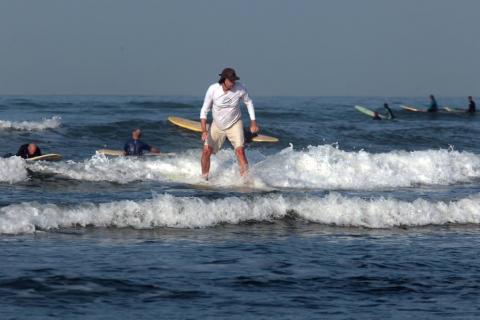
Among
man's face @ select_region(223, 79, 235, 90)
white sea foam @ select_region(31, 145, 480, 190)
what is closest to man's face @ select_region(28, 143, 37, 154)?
white sea foam @ select_region(31, 145, 480, 190)

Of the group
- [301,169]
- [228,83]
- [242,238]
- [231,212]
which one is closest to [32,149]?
[301,169]

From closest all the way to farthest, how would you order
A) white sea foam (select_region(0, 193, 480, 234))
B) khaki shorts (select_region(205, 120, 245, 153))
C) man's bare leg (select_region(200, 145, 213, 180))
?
white sea foam (select_region(0, 193, 480, 234)) < khaki shorts (select_region(205, 120, 245, 153)) < man's bare leg (select_region(200, 145, 213, 180))

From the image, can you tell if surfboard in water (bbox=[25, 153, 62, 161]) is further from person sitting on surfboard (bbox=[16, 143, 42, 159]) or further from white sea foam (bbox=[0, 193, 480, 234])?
white sea foam (bbox=[0, 193, 480, 234])

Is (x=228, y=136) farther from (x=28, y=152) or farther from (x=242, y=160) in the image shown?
(x=28, y=152)

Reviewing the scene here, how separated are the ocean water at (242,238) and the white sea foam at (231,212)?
0.02m

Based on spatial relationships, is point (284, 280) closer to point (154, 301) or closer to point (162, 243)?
point (154, 301)

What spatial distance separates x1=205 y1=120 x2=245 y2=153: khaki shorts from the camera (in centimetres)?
1432

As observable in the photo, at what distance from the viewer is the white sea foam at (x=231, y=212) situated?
35.5 ft

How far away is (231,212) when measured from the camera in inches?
463

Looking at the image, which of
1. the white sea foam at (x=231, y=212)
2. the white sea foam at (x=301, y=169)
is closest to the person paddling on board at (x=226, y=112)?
the white sea foam at (x=301, y=169)

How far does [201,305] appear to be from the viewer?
285 inches

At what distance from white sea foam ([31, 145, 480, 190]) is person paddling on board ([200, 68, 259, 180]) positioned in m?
0.91

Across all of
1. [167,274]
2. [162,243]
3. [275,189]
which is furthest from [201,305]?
[275,189]

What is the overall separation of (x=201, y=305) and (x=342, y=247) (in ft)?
10.2
